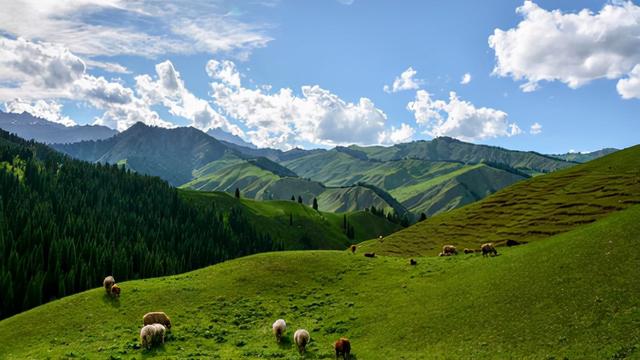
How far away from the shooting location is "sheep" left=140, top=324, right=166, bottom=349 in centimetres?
3575

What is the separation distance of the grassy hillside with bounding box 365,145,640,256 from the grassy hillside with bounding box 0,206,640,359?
29610mm

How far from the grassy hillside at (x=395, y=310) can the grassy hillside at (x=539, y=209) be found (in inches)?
1166

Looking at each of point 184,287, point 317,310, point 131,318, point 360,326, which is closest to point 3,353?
point 131,318

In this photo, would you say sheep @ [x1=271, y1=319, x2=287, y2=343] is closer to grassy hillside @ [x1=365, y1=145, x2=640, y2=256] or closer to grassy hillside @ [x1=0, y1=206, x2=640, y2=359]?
grassy hillside @ [x1=0, y1=206, x2=640, y2=359]

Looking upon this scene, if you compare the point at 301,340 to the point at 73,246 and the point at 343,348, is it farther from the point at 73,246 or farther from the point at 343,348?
the point at 73,246

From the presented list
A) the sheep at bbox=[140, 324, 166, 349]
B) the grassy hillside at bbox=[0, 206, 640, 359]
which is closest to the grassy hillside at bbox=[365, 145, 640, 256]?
the grassy hillside at bbox=[0, 206, 640, 359]

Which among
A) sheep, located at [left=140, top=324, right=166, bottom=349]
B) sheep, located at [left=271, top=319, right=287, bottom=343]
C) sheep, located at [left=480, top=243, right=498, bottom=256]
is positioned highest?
sheep, located at [left=480, top=243, right=498, bottom=256]

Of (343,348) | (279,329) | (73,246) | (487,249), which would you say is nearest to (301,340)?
(279,329)

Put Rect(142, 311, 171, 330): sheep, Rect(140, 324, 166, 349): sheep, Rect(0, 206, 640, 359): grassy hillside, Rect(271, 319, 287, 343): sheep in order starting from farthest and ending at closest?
Rect(142, 311, 171, 330): sheep → Rect(271, 319, 287, 343): sheep → Rect(140, 324, 166, 349): sheep → Rect(0, 206, 640, 359): grassy hillside

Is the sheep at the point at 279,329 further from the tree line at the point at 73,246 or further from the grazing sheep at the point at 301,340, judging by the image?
the tree line at the point at 73,246

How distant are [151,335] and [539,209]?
272ft

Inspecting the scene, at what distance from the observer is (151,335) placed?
36.1 meters

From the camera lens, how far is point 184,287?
172ft

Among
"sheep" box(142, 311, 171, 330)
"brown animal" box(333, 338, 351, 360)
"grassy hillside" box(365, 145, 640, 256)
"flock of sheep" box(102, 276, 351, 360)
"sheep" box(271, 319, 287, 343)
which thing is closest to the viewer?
"brown animal" box(333, 338, 351, 360)
